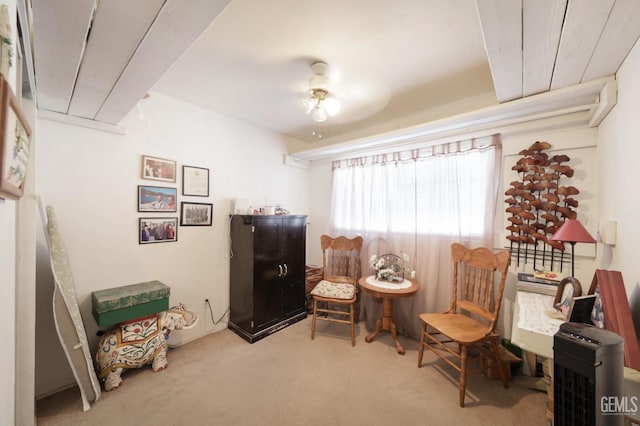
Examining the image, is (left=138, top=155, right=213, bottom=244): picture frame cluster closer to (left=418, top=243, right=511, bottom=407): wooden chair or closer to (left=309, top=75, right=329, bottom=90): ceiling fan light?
(left=309, top=75, right=329, bottom=90): ceiling fan light

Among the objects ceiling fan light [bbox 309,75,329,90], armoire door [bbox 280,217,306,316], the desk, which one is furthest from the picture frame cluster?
the desk

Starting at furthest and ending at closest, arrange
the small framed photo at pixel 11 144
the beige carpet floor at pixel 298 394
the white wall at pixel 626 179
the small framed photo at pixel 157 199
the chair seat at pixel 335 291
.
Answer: the chair seat at pixel 335 291
the small framed photo at pixel 157 199
the beige carpet floor at pixel 298 394
the white wall at pixel 626 179
the small framed photo at pixel 11 144

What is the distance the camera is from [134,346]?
6.59 feet

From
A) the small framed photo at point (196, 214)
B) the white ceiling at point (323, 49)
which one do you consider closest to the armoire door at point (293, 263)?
the small framed photo at point (196, 214)

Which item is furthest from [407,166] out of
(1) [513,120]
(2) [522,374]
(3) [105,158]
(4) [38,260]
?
(4) [38,260]

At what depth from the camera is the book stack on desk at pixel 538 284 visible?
1.83 m

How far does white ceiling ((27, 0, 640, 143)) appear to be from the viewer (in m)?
1.05

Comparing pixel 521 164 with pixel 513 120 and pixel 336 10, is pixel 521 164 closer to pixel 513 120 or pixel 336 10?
pixel 513 120

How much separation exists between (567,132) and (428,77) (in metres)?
1.24

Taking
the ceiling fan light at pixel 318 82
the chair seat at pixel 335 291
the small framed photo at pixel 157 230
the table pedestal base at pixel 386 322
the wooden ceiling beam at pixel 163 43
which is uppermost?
the ceiling fan light at pixel 318 82

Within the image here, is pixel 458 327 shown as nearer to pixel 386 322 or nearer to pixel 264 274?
pixel 386 322

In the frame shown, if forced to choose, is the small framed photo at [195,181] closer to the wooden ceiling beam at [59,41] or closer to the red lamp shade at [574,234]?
the wooden ceiling beam at [59,41]

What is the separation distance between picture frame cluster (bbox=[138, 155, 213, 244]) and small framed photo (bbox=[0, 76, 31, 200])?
1693 millimetres

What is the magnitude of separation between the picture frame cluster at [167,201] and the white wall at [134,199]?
2.1 inches
